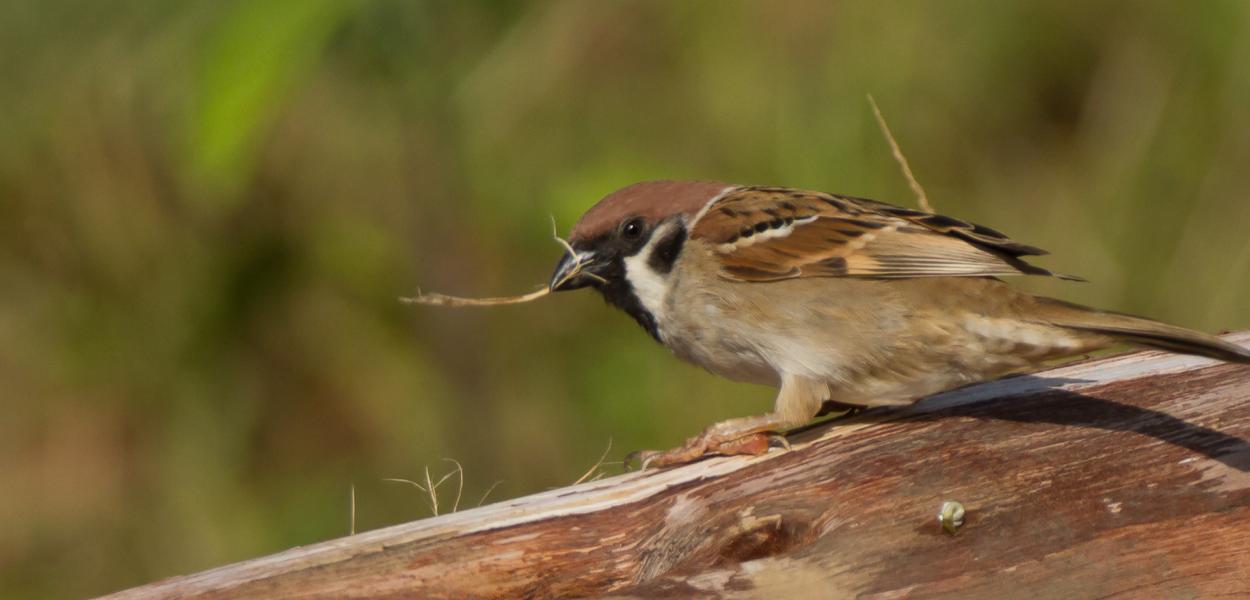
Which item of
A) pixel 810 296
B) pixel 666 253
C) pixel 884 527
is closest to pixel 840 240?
pixel 810 296

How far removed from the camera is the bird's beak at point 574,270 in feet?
12.6

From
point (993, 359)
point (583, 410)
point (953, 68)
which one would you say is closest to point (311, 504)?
point (583, 410)

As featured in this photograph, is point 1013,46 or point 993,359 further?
point 1013,46

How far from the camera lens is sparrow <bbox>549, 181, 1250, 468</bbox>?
343 centimetres

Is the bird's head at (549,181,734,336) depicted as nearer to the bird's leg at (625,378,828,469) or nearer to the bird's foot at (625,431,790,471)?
the bird's leg at (625,378,828,469)

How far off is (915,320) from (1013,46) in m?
2.69

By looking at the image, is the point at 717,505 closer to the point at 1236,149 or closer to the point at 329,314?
the point at 1236,149

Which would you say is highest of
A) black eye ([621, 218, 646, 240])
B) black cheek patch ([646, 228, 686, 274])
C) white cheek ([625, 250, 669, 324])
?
black eye ([621, 218, 646, 240])

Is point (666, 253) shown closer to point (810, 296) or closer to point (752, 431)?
point (810, 296)

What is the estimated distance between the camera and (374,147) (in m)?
6.27

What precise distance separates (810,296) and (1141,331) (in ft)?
2.95

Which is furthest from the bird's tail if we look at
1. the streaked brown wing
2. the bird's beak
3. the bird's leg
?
the bird's beak

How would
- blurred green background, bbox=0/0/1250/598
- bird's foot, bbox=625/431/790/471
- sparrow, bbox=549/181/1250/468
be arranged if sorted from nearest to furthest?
bird's foot, bbox=625/431/790/471 → sparrow, bbox=549/181/1250/468 → blurred green background, bbox=0/0/1250/598

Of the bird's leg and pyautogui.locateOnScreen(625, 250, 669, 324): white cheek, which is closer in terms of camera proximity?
the bird's leg
